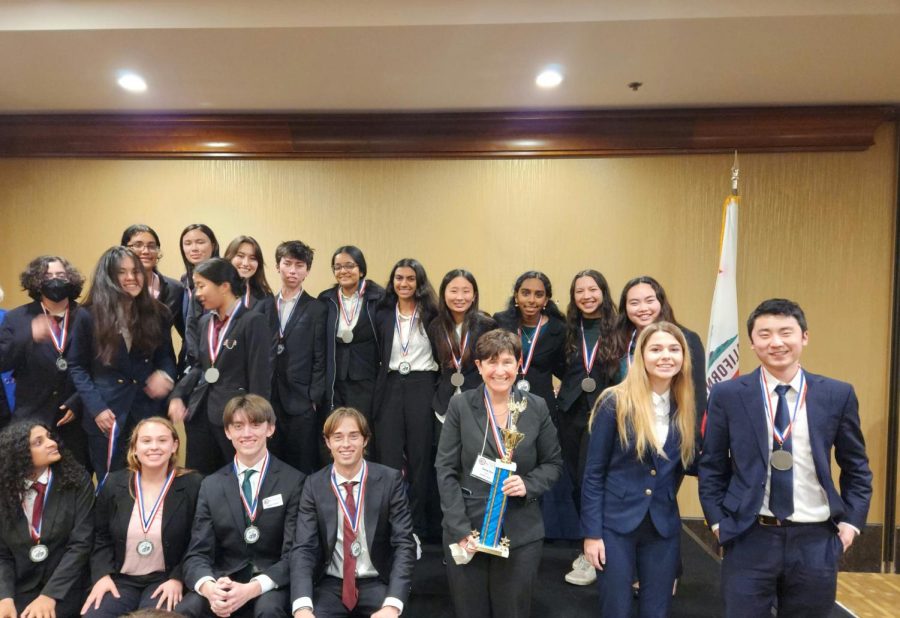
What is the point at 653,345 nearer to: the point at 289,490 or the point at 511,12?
the point at 289,490

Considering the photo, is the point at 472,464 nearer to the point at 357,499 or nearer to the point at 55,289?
the point at 357,499

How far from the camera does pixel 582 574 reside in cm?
313

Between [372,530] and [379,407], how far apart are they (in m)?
0.94

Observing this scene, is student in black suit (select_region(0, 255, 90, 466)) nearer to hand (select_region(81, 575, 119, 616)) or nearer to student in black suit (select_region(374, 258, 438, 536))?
hand (select_region(81, 575, 119, 616))

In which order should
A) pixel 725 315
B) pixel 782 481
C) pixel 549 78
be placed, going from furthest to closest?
pixel 725 315 < pixel 549 78 < pixel 782 481

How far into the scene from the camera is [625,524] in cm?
226

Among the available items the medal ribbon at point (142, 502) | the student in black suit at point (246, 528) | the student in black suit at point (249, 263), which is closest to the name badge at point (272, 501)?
the student in black suit at point (246, 528)

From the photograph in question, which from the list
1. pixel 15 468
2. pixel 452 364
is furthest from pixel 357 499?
pixel 15 468

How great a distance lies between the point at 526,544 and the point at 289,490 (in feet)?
3.44

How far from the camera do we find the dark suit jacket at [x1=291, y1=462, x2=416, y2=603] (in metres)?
2.47

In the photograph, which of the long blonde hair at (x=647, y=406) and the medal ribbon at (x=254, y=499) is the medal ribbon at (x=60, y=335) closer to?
the medal ribbon at (x=254, y=499)

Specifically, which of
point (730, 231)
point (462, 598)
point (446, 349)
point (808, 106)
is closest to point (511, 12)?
point (446, 349)

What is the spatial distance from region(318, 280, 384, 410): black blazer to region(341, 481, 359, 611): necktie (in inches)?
40.0

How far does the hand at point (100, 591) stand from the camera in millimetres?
2469
